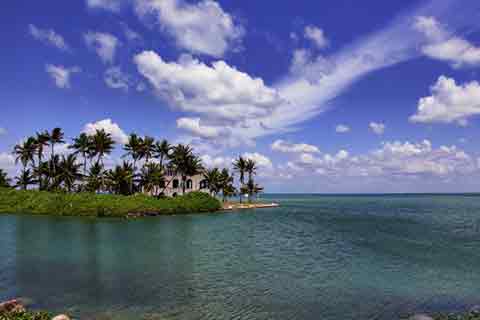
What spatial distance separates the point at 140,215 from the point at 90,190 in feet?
63.4

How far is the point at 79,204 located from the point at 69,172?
18.4m

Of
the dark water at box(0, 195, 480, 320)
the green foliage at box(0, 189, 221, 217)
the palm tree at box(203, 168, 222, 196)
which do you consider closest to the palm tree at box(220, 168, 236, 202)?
the palm tree at box(203, 168, 222, 196)

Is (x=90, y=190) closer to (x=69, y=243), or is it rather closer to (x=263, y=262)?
(x=69, y=243)

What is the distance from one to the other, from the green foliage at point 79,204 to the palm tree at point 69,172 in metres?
9.91

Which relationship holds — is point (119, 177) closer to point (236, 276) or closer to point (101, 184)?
point (101, 184)

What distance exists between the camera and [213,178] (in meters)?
95.4

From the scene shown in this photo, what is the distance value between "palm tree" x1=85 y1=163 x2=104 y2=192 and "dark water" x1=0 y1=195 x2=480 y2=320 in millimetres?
38965

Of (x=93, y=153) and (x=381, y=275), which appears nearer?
(x=381, y=275)

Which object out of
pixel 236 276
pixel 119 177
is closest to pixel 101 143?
pixel 119 177

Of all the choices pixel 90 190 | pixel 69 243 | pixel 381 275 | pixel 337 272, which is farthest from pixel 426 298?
pixel 90 190

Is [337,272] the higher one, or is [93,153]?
[93,153]

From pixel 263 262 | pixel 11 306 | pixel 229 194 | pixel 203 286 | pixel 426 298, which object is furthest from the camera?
pixel 229 194

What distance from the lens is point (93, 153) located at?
3076 inches

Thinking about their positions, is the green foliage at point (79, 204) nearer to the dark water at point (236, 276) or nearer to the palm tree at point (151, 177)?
the palm tree at point (151, 177)
